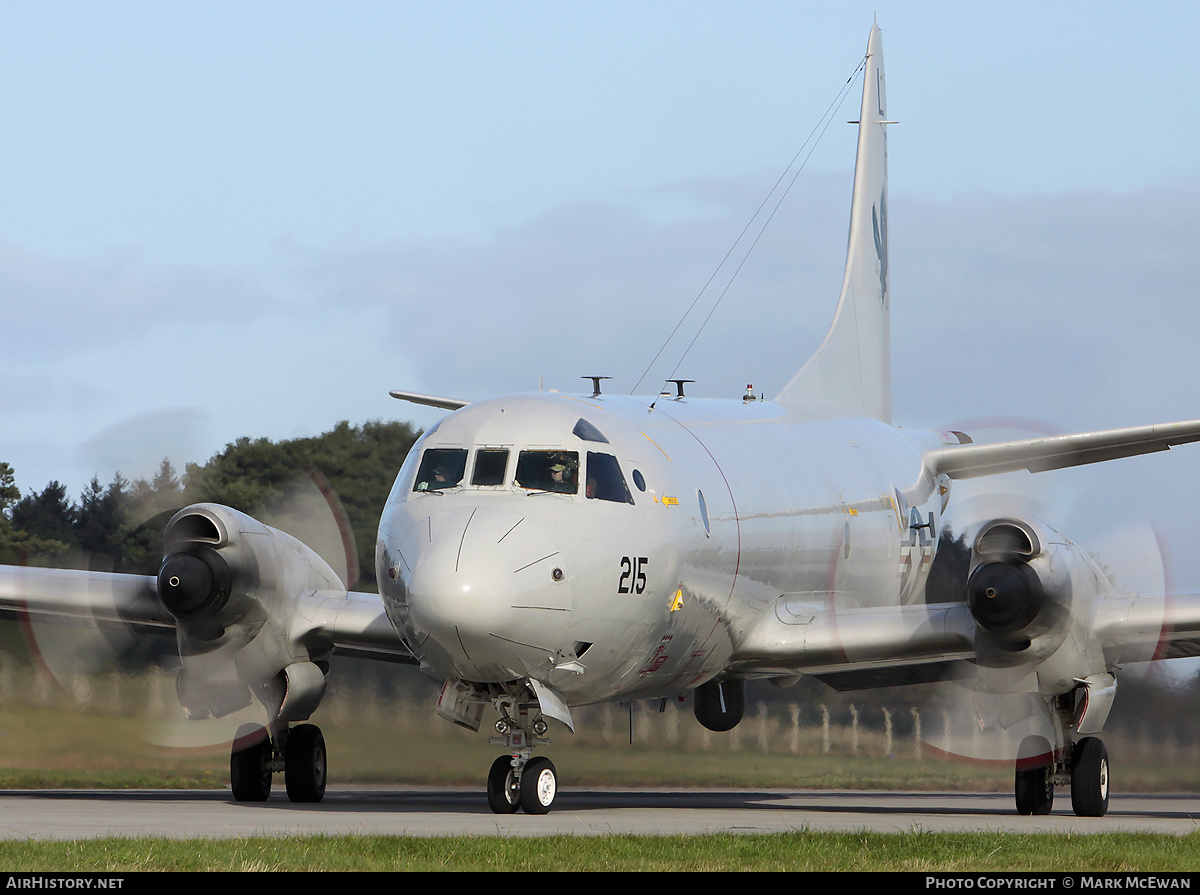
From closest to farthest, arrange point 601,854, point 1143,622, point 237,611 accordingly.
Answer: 1. point 601,854
2. point 1143,622
3. point 237,611

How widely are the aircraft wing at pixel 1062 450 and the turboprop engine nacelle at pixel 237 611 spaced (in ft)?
27.7

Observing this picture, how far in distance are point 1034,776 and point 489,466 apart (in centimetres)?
657

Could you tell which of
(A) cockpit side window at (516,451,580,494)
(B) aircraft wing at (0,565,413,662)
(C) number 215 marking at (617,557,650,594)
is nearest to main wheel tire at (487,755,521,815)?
(C) number 215 marking at (617,557,650,594)

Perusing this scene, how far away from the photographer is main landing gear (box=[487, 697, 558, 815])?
1305 centimetres

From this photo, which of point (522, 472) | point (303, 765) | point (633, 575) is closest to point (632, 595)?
point (633, 575)

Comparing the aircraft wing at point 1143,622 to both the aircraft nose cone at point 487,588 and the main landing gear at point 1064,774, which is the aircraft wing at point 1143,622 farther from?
the aircraft nose cone at point 487,588

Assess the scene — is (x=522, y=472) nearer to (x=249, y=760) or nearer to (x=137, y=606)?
(x=249, y=760)

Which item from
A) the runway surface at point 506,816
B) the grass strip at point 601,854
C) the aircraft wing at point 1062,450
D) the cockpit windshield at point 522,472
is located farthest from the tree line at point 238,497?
the grass strip at point 601,854

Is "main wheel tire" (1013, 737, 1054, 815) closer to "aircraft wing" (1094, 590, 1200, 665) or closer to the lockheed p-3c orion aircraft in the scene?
the lockheed p-3c orion aircraft

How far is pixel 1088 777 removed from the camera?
15773mm

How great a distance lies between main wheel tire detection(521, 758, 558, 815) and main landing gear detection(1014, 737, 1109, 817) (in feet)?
16.9

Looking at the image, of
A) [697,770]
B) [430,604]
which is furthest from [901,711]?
[430,604]

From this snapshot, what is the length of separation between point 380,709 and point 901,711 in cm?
788
